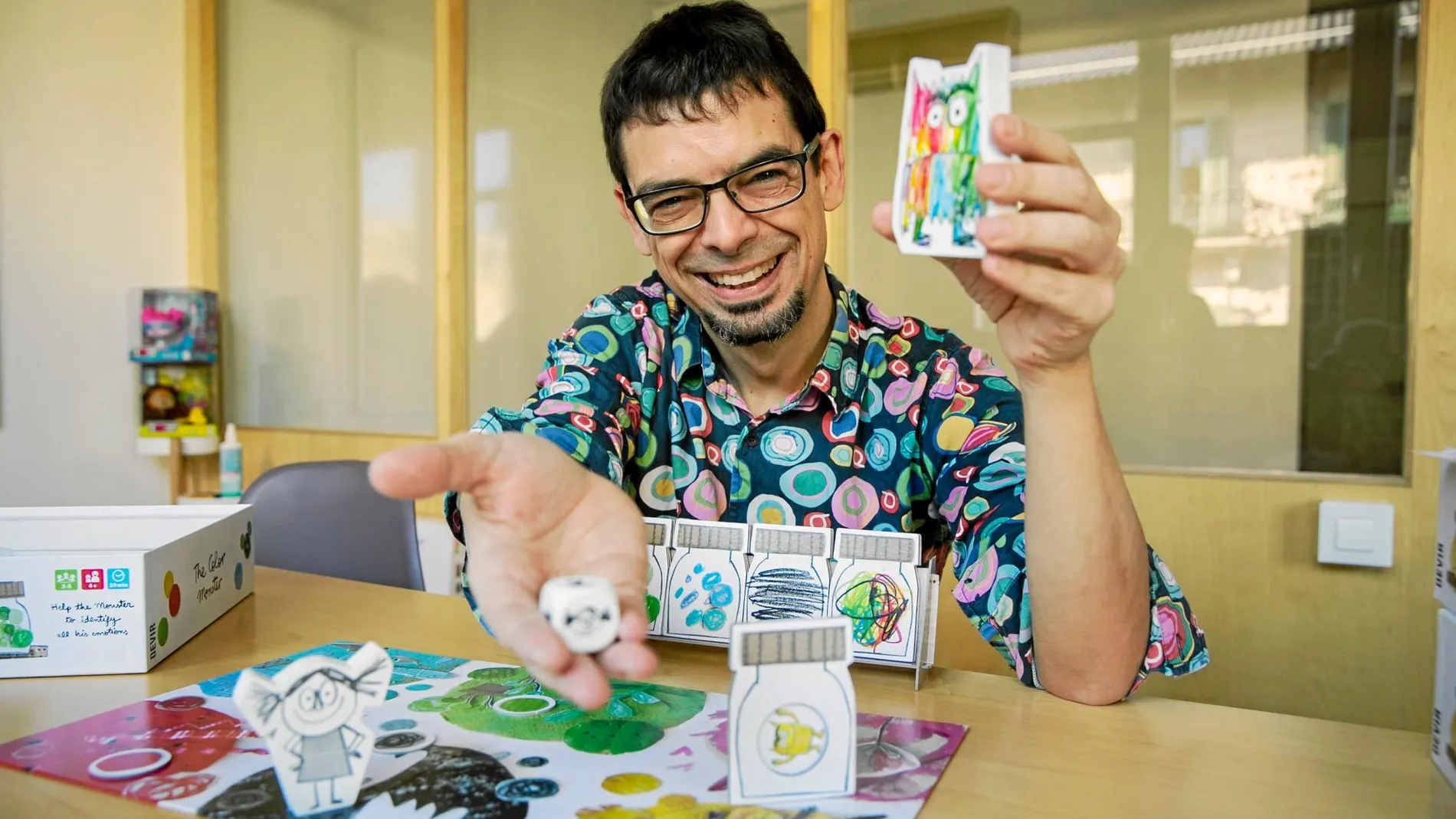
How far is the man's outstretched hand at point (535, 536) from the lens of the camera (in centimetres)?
64

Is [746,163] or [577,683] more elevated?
[746,163]

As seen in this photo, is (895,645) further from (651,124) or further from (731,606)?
(651,124)

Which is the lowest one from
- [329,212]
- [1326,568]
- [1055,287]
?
[1326,568]

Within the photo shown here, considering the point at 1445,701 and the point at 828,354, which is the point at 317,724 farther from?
the point at 1445,701

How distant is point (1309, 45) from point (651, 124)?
4.77 feet

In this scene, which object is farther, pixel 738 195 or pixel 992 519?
pixel 738 195

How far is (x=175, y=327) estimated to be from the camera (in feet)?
9.53

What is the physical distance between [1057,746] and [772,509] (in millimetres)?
520

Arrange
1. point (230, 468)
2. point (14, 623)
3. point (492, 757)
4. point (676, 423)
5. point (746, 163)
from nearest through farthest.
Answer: point (492, 757), point (14, 623), point (746, 163), point (676, 423), point (230, 468)

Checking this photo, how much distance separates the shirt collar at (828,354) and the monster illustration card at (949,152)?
51 cm

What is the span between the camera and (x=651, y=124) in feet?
3.97

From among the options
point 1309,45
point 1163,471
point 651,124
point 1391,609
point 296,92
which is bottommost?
point 1391,609

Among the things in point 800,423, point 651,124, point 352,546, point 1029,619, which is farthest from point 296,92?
point 1029,619

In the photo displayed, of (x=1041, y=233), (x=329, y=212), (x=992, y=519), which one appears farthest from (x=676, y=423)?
(x=329, y=212)
